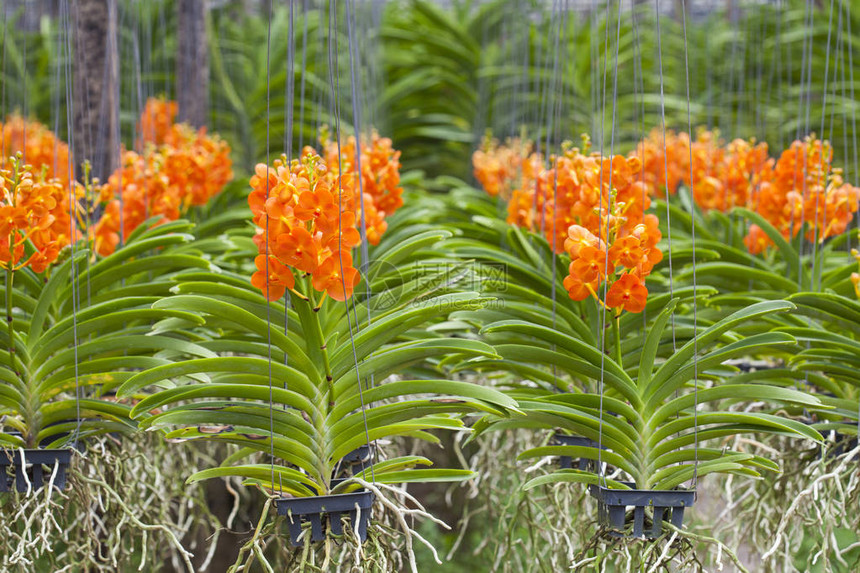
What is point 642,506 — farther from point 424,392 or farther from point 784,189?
point 784,189

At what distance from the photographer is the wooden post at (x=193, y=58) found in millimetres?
3811

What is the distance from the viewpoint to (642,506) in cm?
143

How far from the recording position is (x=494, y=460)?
7.41 ft

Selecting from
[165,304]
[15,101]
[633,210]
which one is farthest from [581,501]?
[15,101]

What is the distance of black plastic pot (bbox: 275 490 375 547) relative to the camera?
1372 mm

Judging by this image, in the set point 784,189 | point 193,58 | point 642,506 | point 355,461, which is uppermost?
point 193,58

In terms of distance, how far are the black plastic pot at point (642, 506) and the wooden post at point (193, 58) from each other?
300 cm

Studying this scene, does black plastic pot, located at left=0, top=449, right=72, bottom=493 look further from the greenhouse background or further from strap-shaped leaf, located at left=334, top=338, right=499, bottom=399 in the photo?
strap-shaped leaf, located at left=334, top=338, right=499, bottom=399

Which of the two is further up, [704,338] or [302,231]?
→ [302,231]

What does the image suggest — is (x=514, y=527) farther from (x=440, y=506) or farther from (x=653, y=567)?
(x=440, y=506)

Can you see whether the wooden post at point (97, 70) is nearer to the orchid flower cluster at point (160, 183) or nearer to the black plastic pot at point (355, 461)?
the orchid flower cluster at point (160, 183)

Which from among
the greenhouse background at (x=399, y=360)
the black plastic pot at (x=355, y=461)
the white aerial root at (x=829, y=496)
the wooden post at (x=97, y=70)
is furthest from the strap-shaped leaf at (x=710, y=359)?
the wooden post at (x=97, y=70)

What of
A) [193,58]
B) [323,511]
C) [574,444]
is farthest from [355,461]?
[193,58]

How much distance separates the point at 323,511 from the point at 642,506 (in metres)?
0.58
